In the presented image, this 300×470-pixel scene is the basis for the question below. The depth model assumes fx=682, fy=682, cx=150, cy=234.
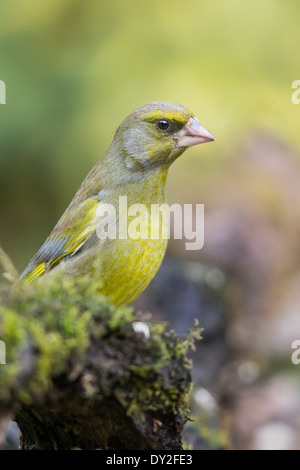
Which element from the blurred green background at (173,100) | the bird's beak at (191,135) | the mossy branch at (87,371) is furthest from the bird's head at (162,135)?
the blurred green background at (173,100)

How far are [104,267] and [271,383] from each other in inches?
147

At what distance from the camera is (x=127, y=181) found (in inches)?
150

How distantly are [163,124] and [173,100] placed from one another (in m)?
5.02

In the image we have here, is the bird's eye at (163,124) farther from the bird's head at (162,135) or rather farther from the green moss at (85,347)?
the green moss at (85,347)

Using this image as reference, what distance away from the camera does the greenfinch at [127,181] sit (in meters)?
3.71

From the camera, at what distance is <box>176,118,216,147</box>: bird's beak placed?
12.6ft

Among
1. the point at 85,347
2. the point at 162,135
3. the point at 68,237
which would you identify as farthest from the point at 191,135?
the point at 85,347

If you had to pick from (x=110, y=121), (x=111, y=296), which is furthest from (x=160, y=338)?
(x=110, y=121)

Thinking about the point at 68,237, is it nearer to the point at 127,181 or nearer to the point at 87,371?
the point at 127,181

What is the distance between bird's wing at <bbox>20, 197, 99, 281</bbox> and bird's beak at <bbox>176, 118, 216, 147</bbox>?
1.95ft

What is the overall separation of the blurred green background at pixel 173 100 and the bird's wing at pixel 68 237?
13.6ft

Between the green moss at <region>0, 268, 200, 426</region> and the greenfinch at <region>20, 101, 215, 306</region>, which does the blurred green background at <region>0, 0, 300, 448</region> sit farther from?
the green moss at <region>0, 268, 200, 426</region>

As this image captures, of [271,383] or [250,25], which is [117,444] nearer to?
[271,383]

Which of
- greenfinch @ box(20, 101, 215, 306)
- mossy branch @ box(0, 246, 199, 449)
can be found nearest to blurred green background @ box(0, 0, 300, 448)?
greenfinch @ box(20, 101, 215, 306)
